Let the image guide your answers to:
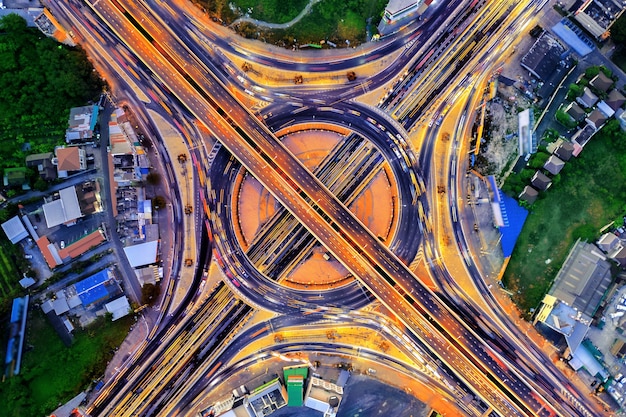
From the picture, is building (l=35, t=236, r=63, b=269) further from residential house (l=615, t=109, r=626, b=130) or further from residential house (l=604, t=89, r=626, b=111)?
residential house (l=615, t=109, r=626, b=130)

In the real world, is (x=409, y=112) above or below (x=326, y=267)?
above

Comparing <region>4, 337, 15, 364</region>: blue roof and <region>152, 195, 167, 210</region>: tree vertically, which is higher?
<region>152, 195, 167, 210</region>: tree

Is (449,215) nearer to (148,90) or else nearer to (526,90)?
(526,90)

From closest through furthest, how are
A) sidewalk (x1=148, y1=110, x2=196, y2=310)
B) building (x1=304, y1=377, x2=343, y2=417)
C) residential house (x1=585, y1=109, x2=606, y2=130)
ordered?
residential house (x1=585, y1=109, x2=606, y2=130) < building (x1=304, y1=377, x2=343, y2=417) < sidewalk (x1=148, y1=110, x2=196, y2=310)

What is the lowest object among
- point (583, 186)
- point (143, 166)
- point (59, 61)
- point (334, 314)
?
point (583, 186)

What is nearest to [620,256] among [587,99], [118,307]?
[587,99]

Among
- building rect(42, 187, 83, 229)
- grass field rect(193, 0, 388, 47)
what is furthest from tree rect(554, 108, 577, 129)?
building rect(42, 187, 83, 229)

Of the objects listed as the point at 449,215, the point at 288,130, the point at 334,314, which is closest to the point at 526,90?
the point at 449,215
